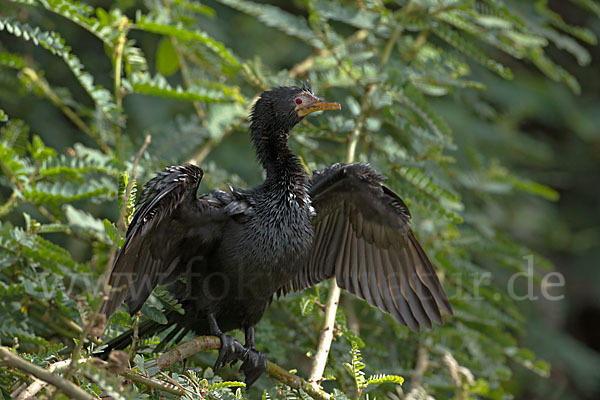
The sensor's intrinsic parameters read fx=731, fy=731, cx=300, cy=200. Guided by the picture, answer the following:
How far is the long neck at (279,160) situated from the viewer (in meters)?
3.47

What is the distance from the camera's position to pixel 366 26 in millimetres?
4383

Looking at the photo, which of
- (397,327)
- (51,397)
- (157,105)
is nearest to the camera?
(51,397)

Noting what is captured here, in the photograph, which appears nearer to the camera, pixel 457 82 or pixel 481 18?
pixel 457 82

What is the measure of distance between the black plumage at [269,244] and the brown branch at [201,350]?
0.07 m

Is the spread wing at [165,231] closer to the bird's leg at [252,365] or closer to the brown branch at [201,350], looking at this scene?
the brown branch at [201,350]

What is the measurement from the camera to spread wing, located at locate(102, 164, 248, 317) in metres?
2.80

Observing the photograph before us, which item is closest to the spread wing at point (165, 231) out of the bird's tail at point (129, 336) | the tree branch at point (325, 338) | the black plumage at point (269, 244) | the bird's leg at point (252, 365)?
the black plumage at point (269, 244)

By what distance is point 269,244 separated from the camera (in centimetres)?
329

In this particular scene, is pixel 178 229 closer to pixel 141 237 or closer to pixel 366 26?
pixel 141 237

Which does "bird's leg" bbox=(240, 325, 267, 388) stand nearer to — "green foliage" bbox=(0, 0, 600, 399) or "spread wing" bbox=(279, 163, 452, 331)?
"green foliage" bbox=(0, 0, 600, 399)

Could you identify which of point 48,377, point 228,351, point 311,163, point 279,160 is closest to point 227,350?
point 228,351

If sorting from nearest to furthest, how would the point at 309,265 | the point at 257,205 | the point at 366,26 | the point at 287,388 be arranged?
the point at 287,388, the point at 257,205, the point at 309,265, the point at 366,26

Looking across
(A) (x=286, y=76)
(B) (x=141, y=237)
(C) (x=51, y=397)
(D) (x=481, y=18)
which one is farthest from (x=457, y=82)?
(C) (x=51, y=397)

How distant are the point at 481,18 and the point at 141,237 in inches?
107
